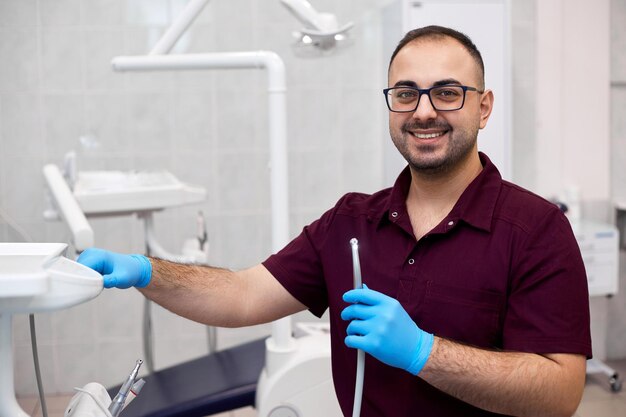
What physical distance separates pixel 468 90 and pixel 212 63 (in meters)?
0.88

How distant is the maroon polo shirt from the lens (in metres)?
1.27

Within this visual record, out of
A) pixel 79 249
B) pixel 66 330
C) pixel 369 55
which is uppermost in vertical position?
pixel 369 55

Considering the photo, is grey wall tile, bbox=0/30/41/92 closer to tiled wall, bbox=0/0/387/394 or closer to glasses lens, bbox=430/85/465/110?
tiled wall, bbox=0/0/387/394

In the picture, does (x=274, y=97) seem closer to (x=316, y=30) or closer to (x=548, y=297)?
(x=316, y=30)

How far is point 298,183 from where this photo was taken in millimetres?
3496

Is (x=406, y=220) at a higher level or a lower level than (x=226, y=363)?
higher

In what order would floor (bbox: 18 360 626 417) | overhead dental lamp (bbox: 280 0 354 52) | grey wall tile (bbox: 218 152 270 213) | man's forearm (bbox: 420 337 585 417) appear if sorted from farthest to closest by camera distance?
1. grey wall tile (bbox: 218 152 270 213)
2. floor (bbox: 18 360 626 417)
3. overhead dental lamp (bbox: 280 0 354 52)
4. man's forearm (bbox: 420 337 585 417)

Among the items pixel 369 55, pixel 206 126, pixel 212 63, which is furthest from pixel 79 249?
pixel 369 55

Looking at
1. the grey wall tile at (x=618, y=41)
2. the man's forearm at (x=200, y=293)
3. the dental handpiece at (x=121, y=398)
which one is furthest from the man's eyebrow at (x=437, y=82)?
the grey wall tile at (x=618, y=41)

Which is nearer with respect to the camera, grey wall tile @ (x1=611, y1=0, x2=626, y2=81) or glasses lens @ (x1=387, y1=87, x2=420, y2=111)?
glasses lens @ (x1=387, y1=87, x2=420, y2=111)

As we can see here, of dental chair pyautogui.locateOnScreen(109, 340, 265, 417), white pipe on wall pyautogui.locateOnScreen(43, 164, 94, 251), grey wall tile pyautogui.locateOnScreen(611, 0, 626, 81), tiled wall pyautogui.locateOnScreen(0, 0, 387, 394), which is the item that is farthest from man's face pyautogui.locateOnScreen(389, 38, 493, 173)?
grey wall tile pyautogui.locateOnScreen(611, 0, 626, 81)

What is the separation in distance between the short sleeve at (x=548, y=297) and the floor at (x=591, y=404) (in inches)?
80.1

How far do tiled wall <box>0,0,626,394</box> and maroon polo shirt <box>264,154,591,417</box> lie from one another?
6.56 ft

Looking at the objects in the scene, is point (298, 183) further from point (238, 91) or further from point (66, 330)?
point (66, 330)
